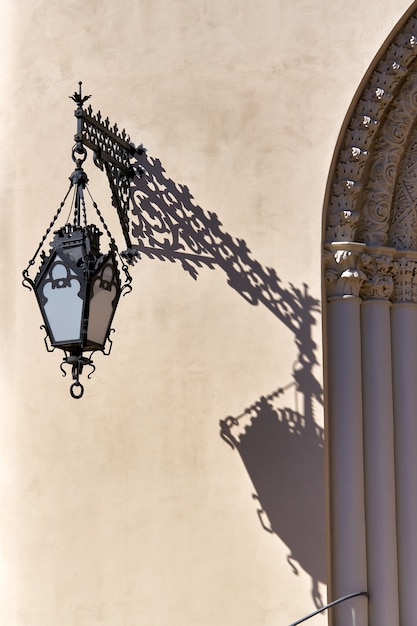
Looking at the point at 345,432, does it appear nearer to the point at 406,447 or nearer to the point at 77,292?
the point at 406,447

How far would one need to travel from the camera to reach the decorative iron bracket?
5062mm

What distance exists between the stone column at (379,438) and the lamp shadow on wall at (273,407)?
36 centimetres

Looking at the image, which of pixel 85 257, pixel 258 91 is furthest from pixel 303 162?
pixel 85 257

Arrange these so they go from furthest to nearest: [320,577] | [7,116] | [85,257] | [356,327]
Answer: [7,116]
[356,327]
[320,577]
[85,257]

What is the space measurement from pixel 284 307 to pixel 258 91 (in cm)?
119

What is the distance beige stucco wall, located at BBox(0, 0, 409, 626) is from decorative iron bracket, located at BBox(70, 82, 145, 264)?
0.14 meters

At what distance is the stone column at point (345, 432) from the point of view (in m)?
5.12

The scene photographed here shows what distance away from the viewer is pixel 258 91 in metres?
Answer: 5.49

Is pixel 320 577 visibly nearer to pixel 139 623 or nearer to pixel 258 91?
pixel 139 623

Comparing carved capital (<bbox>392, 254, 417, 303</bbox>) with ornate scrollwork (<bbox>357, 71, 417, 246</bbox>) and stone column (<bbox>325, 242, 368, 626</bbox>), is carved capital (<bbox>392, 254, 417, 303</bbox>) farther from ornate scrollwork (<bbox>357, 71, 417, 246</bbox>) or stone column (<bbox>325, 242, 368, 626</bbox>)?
stone column (<bbox>325, 242, 368, 626</bbox>)

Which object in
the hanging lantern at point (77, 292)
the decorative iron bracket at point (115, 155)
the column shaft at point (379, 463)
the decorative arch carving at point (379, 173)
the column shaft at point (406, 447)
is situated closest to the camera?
the hanging lantern at point (77, 292)

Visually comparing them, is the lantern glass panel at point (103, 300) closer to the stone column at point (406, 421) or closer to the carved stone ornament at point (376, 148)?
the carved stone ornament at point (376, 148)

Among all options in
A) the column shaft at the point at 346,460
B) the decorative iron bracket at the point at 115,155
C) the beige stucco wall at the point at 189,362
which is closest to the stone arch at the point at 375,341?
the column shaft at the point at 346,460

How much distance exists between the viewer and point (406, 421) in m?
5.40
